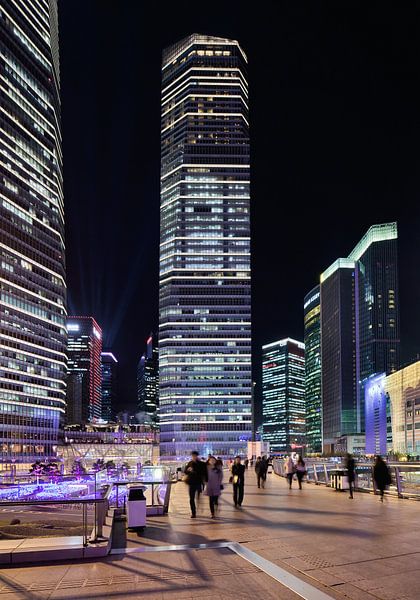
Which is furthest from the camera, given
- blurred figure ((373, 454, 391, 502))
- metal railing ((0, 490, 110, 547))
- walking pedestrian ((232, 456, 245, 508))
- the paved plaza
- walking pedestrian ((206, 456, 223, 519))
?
blurred figure ((373, 454, 391, 502))

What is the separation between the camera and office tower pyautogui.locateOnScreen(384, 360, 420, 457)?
132m

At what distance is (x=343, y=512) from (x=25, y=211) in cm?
14406

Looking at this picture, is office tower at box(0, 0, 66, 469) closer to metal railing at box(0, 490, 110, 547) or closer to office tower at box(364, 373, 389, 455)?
office tower at box(364, 373, 389, 455)

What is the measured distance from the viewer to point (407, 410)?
455 ft

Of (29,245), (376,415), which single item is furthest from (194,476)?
(376,415)

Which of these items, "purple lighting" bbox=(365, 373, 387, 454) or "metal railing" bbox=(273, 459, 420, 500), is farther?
"purple lighting" bbox=(365, 373, 387, 454)

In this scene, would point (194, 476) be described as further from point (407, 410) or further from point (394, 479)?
point (407, 410)

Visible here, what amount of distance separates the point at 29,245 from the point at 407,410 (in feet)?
314

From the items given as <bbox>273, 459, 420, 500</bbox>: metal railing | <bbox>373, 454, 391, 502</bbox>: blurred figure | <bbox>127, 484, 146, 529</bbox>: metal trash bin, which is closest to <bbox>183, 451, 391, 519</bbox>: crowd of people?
<bbox>373, 454, 391, 502</bbox>: blurred figure

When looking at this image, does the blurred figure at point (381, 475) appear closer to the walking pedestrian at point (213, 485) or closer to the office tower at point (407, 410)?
the walking pedestrian at point (213, 485)

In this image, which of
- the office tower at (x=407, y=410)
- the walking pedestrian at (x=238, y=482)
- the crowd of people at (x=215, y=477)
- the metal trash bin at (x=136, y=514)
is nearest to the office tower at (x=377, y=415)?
the office tower at (x=407, y=410)

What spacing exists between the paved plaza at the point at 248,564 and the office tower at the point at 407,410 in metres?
121

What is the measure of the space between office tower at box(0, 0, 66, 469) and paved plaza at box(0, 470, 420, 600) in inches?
4973

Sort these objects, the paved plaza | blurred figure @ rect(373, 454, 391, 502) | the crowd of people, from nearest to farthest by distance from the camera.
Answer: the paved plaza, the crowd of people, blurred figure @ rect(373, 454, 391, 502)
